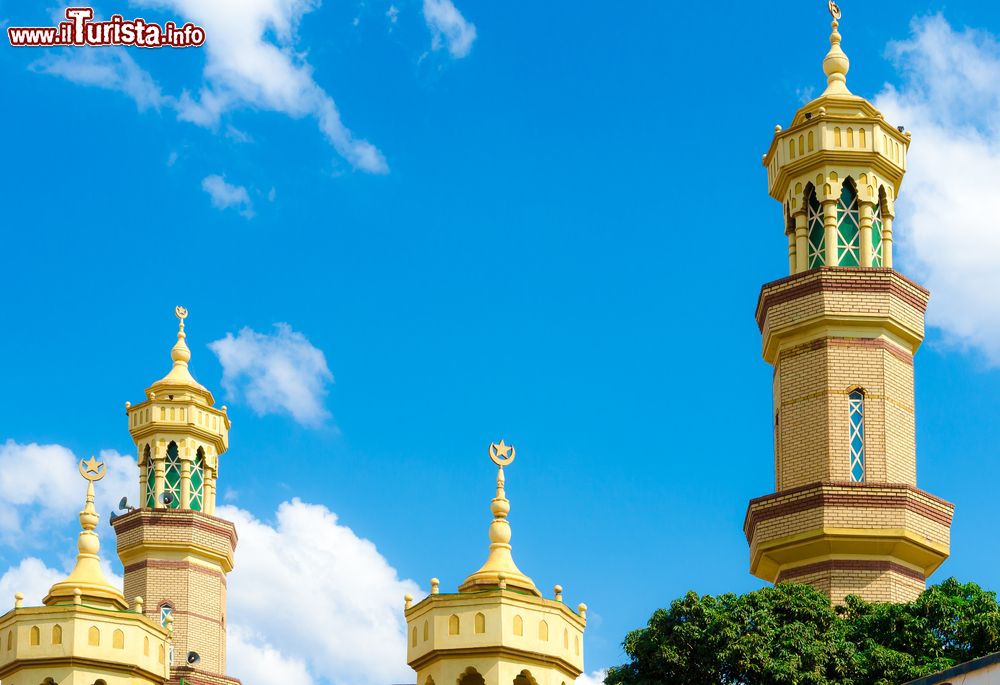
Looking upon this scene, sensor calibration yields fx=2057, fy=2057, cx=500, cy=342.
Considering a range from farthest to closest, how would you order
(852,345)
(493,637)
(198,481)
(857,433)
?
(198,481), (852,345), (857,433), (493,637)

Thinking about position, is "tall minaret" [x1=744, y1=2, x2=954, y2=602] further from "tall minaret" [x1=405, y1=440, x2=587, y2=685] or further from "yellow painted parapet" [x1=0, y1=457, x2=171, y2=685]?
"yellow painted parapet" [x1=0, y1=457, x2=171, y2=685]

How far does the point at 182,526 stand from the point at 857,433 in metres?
19.6

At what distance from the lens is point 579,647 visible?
31.5 m

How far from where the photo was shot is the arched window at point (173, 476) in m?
52.8

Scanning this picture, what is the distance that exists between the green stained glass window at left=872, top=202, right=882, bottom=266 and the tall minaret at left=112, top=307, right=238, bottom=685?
60.7 ft

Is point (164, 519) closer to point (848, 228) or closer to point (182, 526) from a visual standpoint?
point (182, 526)

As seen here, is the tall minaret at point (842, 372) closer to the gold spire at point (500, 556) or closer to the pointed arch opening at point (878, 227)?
the pointed arch opening at point (878, 227)

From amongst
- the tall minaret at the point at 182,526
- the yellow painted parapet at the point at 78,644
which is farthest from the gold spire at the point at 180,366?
the yellow painted parapet at the point at 78,644

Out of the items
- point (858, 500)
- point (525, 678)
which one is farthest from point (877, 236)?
point (525, 678)

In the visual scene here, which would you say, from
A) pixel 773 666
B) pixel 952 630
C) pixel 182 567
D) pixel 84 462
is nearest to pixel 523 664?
pixel 773 666

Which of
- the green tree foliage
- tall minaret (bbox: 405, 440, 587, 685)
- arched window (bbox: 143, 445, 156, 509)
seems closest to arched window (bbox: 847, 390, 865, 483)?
the green tree foliage

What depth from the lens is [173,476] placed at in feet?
174

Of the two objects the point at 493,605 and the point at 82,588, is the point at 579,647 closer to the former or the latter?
the point at 493,605

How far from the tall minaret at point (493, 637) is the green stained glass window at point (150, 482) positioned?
22.8m
